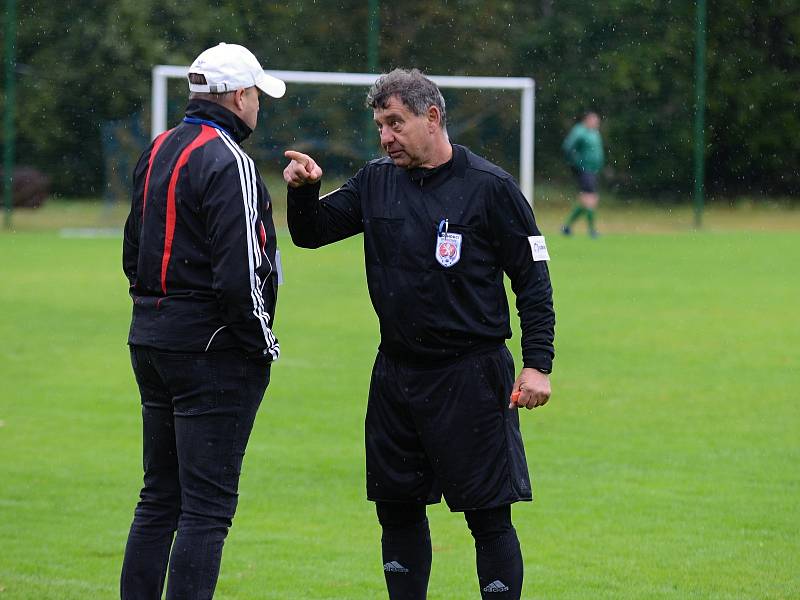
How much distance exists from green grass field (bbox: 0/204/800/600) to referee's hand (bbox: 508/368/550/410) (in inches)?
49.5

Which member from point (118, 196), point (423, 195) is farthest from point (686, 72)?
point (423, 195)

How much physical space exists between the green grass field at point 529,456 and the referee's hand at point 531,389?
4.12 feet

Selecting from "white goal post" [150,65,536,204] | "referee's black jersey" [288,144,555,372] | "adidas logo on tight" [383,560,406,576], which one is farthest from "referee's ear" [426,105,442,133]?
"white goal post" [150,65,536,204]

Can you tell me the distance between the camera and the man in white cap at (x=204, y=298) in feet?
14.4

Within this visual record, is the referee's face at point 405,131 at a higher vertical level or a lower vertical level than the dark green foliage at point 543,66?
lower

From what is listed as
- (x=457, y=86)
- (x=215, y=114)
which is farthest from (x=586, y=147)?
(x=215, y=114)

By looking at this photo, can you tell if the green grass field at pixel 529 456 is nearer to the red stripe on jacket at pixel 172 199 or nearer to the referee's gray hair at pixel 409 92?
the red stripe on jacket at pixel 172 199

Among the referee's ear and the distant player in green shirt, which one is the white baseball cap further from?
the distant player in green shirt

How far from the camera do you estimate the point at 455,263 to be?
15.3ft

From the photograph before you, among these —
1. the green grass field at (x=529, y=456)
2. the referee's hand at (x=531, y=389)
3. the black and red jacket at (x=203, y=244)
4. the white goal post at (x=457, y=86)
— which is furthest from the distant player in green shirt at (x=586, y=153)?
the black and red jacket at (x=203, y=244)

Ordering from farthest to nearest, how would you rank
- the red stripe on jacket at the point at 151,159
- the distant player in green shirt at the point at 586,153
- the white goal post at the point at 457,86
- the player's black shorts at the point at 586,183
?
the distant player in green shirt at the point at 586,153 < the player's black shorts at the point at 586,183 < the white goal post at the point at 457,86 < the red stripe on jacket at the point at 151,159

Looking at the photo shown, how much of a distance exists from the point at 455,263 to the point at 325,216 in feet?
1.80

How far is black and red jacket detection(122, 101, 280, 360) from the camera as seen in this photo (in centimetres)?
436

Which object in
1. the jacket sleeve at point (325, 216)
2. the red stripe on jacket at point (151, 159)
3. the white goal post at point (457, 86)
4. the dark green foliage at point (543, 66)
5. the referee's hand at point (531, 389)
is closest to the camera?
the red stripe on jacket at point (151, 159)
